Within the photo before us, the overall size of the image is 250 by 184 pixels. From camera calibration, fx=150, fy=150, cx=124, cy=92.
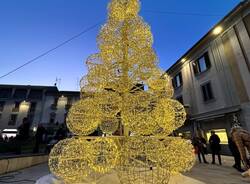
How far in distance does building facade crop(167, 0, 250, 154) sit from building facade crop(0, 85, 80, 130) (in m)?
18.1

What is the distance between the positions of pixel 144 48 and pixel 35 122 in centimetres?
2454

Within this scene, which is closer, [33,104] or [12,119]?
[12,119]

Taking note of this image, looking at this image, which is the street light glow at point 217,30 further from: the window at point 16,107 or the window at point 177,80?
the window at point 16,107

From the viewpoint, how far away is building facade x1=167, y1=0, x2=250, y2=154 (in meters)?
8.70

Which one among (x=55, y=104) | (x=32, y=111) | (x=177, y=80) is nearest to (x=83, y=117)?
(x=177, y=80)

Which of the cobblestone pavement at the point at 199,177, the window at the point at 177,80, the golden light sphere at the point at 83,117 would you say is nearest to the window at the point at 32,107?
the window at the point at 177,80

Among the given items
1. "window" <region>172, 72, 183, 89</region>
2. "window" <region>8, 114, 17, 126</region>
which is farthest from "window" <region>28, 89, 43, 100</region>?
"window" <region>172, 72, 183, 89</region>

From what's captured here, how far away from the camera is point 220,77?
10133mm

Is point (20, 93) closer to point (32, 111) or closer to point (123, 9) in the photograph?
point (32, 111)

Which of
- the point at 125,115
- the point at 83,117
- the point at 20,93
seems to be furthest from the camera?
the point at 20,93

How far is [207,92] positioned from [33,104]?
24.2 metres

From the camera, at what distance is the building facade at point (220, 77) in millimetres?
8703

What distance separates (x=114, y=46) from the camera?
9.83ft

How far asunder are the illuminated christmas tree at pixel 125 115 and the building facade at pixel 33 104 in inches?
872
